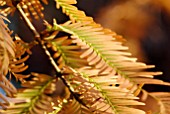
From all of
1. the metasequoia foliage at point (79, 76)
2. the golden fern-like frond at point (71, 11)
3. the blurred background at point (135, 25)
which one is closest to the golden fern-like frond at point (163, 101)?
the metasequoia foliage at point (79, 76)

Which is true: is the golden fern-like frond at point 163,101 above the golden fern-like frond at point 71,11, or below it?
below

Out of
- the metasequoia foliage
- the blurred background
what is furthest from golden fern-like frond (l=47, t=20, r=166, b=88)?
the blurred background

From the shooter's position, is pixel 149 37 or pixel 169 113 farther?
pixel 149 37

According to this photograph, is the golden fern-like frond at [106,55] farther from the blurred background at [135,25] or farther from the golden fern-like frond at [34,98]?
the blurred background at [135,25]

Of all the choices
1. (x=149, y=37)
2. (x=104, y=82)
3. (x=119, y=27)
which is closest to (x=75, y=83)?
(x=104, y=82)

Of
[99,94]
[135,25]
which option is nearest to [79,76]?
[99,94]

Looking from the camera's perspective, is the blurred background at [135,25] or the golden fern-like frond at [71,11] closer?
the golden fern-like frond at [71,11]

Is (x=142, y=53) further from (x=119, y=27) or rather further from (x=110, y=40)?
(x=110, y=40)
